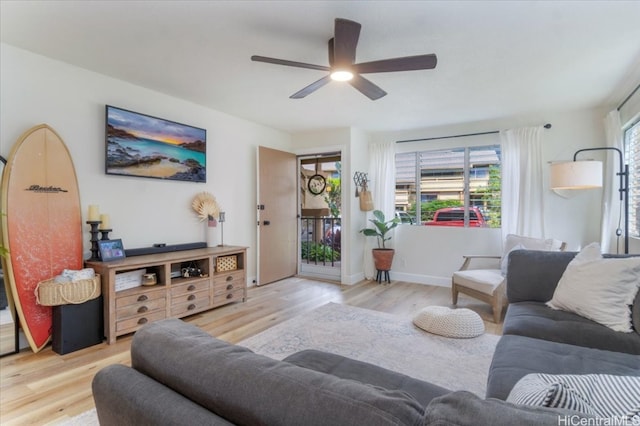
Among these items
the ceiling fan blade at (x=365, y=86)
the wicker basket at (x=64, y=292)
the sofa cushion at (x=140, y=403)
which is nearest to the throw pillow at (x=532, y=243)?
the ceiling fan blade at (x=365, y=86)

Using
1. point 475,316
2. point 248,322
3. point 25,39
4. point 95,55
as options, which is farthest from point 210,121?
point 475,316

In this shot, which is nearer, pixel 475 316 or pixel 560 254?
pixel 560 254

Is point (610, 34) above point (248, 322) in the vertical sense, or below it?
above

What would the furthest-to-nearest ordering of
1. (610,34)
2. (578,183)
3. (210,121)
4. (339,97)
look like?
(210,121)
(339,97)
(578,183)
(610,34)

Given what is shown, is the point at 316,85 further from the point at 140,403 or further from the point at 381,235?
the point at 381,235

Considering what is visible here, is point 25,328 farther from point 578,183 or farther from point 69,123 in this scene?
point 578,183

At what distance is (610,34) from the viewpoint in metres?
2.26

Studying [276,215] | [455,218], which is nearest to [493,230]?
Result: [455,218]

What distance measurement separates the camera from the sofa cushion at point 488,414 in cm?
49

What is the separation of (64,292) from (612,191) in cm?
547

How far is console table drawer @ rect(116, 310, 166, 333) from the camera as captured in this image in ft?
9.07

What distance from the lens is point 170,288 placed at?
3.13 metres

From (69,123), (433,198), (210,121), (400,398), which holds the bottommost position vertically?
(400,398)

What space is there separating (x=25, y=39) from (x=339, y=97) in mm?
2727
